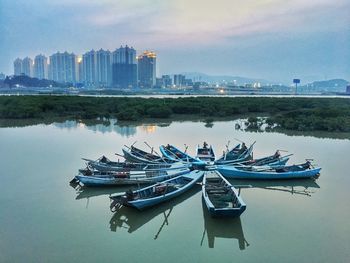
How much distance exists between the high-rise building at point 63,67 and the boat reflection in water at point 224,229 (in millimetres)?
143943

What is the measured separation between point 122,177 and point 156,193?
165 centimetres

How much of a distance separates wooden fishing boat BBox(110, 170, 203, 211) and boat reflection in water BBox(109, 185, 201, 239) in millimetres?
174

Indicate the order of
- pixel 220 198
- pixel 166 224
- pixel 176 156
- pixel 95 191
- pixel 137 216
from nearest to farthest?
1. pixel 166 224
2. pixel 137 216
3. pixel 220 198
4. pixel 95 191
5. pixel 176 156

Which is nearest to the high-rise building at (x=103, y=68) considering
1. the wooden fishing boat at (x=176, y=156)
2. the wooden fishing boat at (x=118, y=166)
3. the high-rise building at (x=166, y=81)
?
the high-rise building at (x=166, y=81)

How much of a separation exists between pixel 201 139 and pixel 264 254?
12.3 metres

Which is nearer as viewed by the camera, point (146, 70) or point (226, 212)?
point (226, 212)

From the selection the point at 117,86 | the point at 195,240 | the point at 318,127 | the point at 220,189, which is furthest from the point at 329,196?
the point at 117,86

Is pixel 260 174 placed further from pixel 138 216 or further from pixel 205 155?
pixel 138 216

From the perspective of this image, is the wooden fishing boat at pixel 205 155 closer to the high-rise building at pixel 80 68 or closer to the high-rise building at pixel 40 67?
the high-rise building at pixel 80 68

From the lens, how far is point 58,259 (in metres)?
6.41

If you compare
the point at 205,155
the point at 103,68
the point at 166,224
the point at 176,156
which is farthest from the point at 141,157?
the point at 103,68

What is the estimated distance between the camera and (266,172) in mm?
11086

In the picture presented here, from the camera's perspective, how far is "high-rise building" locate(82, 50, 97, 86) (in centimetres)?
13900

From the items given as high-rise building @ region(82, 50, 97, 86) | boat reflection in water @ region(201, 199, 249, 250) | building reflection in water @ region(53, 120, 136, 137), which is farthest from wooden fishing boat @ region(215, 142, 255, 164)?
high-rise building @ region(82, 50, 97, 86)
